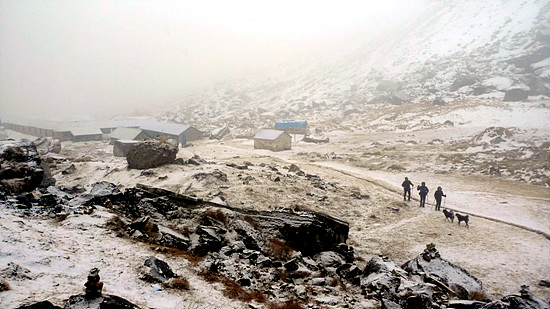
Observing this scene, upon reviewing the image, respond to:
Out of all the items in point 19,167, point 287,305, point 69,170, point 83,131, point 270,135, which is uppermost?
point 270,135

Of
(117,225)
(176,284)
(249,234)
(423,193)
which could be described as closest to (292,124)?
(423,193)

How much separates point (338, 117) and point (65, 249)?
215 ft

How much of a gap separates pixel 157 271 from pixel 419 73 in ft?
288

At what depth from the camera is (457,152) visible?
3775 cm

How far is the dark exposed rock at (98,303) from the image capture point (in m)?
6.61

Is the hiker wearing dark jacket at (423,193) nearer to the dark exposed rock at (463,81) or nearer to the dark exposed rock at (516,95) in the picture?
the dark exposed rock at (516,95)

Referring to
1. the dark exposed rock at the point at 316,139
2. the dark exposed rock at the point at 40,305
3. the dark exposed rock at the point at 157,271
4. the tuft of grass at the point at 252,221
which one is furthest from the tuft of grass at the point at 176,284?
the dark exposed rock at the point at 316,139

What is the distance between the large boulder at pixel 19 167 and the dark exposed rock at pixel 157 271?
38.4 ft

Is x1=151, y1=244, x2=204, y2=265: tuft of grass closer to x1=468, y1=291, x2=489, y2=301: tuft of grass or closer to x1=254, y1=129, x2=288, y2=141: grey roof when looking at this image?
x1=468, y1=291, x2=489, y2=301: tuft of grass

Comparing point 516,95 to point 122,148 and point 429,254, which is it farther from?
point 122,148

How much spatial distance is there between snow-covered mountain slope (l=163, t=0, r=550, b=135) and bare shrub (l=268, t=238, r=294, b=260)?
57.0 metres

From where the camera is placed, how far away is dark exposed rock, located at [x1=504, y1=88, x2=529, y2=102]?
54.7 metres

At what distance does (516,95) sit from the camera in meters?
55.2

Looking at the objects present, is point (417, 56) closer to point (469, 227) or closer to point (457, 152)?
point (457, 152)
